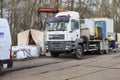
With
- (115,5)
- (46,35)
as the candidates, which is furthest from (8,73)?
(115,5)

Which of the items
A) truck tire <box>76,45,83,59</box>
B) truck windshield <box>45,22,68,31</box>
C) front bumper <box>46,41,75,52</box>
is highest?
truck windshield <box>45,22,68,31</box>

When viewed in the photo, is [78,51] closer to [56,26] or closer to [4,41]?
[56,26]

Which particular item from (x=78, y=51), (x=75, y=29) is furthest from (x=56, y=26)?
(x=78, y=51)

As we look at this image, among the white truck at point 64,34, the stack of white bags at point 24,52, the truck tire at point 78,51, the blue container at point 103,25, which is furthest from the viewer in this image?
the blue container at point 103,25

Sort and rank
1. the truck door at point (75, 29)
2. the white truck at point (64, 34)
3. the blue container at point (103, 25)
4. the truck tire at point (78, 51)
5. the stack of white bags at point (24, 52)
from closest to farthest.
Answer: the stack of white bags at point (24, 52) < the white truck at point (64, 34) < the truck door at point (75, 29) < the truck tire at point (78, 51) < the blue container at point (103, 25)

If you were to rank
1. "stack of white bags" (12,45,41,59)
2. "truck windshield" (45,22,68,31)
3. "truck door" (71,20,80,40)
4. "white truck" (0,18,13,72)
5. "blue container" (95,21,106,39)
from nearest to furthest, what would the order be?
1. "white truck" (0,18,13,72)
2. "stack of white bags" (12,45,41,59)
3. "truck windshield" (45,22,68,31)
4. "truck door" (71,20,80,40)
5. "blue container" (95,21,106,39)

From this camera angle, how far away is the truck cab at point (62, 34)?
2350cm

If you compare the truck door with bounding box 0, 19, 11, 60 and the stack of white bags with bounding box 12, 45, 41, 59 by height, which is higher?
the truck door with bounding box 0, 19, 11, 60

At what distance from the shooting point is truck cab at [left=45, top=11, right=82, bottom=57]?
23.5m

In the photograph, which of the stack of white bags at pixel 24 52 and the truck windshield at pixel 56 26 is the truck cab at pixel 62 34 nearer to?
the truck windshield at pixel 56 26

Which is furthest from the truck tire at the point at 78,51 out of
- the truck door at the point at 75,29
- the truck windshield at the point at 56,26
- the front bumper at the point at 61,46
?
the truck windshield at the point at 56,26

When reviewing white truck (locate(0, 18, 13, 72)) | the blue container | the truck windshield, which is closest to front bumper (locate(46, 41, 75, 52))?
the truck windshield

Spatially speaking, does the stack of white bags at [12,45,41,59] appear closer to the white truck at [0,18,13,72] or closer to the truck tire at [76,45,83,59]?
the truck tire at [76,45,83,59]

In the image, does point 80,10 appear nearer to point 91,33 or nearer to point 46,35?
point 91,33
